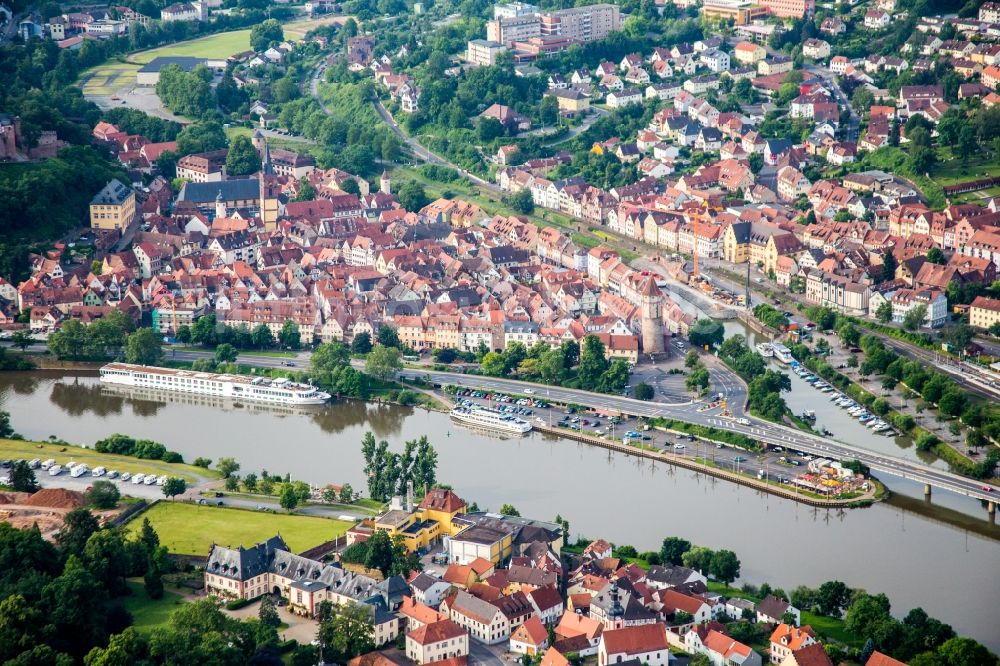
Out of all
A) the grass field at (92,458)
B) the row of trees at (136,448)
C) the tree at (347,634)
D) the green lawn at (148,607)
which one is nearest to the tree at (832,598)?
the tree at (347,634)

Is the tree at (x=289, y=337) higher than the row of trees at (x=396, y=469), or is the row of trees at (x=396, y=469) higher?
the row of trees at (x=396, y=469)

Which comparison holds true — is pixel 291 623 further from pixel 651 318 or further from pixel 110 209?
pixel 110 209

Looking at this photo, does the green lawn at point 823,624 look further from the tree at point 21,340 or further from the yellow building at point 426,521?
the tree at point 21,340

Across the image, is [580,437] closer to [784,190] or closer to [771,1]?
[784,190]

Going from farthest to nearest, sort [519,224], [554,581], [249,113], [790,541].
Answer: [249,113], [519,224], [790,541], [554,581]

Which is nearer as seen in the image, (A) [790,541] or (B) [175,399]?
(A) [790,541]

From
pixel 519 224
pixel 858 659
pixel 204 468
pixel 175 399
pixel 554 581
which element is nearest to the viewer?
pixel 858 659

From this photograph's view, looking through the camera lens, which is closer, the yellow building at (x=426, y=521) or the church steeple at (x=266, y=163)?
the yellow building at (x=426, y=521)

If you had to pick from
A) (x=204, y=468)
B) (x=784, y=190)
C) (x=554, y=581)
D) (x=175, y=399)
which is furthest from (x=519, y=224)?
(x=554, y=581)
